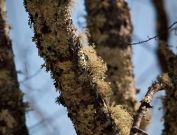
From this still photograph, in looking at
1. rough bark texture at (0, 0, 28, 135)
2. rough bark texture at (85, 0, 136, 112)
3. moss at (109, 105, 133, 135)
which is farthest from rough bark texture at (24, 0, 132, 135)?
rough bark texture at (85, 0, 136, 112)

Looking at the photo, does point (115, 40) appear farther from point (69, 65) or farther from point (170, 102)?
point (69, 65)

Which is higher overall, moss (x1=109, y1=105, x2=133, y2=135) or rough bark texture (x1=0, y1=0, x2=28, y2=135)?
rough bark texture (x1=0, y1=0, x2=28, y2=135)

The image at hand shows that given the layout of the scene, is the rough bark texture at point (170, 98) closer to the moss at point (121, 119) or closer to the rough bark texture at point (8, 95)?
the moss at point (121, 119)

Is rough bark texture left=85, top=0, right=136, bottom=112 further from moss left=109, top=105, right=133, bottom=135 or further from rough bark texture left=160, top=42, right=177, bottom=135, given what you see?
moss left=109, top=105, right=133, bottom=135

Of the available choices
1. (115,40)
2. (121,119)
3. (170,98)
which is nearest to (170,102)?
(170,98)

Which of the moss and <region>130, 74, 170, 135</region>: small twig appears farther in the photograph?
the moss

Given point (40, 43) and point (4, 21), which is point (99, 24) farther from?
point (40, 43)
